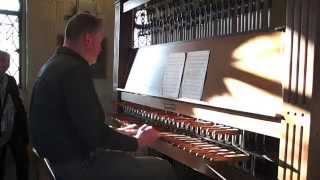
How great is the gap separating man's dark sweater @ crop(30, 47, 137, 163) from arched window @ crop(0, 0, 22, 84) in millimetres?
3448

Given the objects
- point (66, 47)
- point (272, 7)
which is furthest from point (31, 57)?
point (272, 7)

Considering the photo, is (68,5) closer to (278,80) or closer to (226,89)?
(226,89)

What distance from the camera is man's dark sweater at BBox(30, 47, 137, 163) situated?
204cm

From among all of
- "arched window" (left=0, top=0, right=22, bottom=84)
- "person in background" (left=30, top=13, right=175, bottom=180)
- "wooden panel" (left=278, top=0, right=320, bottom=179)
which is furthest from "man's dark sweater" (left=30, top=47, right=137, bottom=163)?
"arched window" (left=0, top=0, right=22, bottom=84)

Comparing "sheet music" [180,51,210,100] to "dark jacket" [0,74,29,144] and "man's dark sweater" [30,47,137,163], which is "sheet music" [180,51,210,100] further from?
"dark jacket" [0,74,29,144]

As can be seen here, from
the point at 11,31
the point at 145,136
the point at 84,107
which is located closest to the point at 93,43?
the point at 84,107

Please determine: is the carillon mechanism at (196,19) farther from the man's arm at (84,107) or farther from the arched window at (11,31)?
the arched window at (11,31)

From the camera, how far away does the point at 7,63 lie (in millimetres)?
4133

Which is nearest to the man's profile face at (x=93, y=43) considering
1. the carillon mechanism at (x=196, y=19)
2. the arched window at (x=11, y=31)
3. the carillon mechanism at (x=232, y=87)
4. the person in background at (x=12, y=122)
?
the carillon mechanism at (x=232, y=87)

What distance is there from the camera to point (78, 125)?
80.8 inches

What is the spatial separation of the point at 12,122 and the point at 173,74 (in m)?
1.72

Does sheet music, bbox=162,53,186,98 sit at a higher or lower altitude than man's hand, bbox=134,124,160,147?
higher

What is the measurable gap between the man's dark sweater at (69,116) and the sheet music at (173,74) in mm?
930

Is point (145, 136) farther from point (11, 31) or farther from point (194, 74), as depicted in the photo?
point (11, 31)
